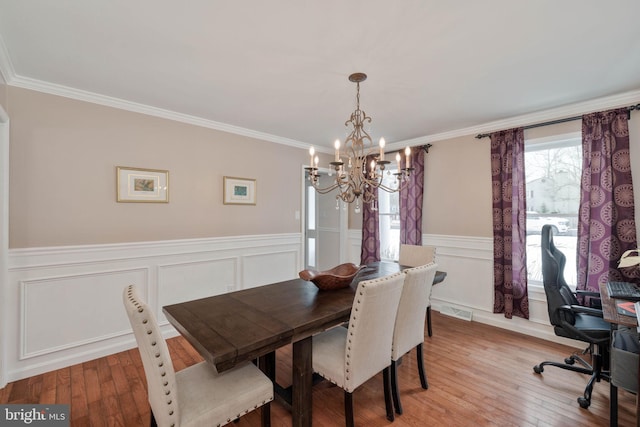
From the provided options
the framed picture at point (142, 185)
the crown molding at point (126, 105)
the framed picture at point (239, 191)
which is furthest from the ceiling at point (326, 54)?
the framed picture at point (239, 191)

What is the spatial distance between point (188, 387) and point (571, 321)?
8.76 ft

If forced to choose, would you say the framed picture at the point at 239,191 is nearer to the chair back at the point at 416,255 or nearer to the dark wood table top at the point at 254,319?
the dark wood table top at the point at 254,319

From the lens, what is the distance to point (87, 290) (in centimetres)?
250

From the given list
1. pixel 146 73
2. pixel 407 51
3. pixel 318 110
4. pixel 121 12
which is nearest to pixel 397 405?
pixel 407 51

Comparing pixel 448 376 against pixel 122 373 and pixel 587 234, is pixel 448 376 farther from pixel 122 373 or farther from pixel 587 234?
pixel 122 373

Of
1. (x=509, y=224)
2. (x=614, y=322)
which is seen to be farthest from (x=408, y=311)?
(x=509, y=224)

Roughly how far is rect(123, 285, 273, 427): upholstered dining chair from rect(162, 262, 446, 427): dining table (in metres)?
0.16

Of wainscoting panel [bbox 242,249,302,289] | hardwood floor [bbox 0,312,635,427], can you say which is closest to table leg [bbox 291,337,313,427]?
hardwood floor [bbox 0,312,635,427]

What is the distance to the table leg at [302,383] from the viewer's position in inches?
60.9

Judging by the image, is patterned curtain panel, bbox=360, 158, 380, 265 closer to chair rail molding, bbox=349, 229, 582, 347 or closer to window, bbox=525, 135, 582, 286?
chair rail molding, bbox=349, 229, 582, 347

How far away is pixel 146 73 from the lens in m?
2.12

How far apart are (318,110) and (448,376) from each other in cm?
269

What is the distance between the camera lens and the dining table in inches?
50.4

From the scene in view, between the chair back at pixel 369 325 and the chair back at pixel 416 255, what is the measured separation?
1561mm
